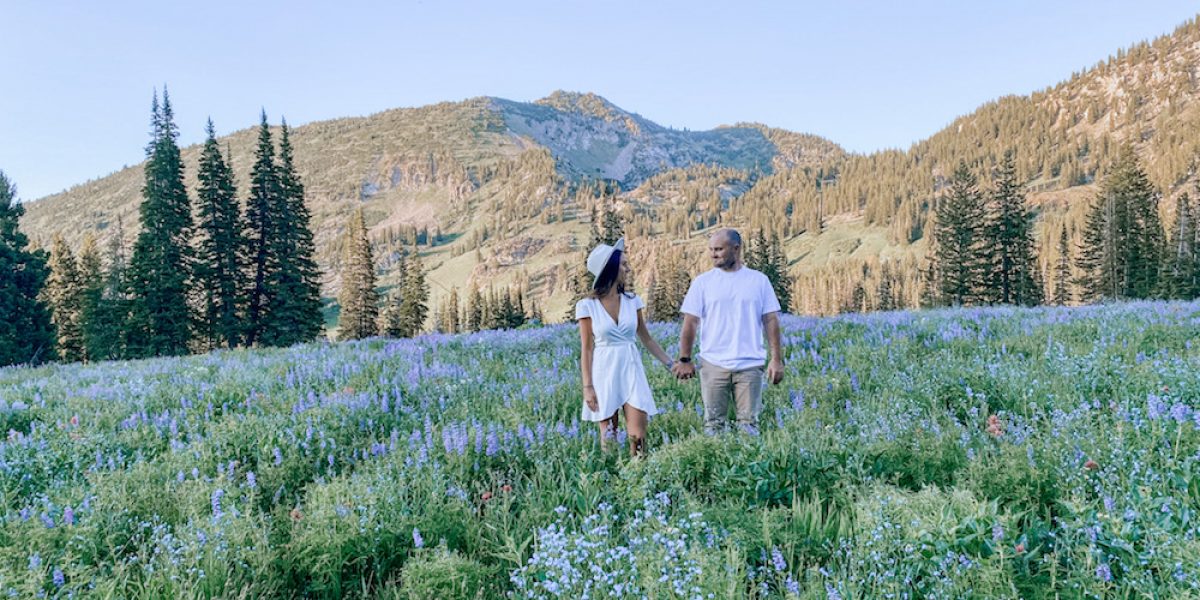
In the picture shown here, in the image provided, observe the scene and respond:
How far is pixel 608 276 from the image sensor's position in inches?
208

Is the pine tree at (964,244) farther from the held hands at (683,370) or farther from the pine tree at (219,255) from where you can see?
the pine tree at (219,255)

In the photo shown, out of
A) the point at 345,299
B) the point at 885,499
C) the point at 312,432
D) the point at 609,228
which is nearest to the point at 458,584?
the point at 885,499

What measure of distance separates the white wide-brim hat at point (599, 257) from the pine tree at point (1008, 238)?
67.1m

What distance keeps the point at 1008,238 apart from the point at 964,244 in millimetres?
4838

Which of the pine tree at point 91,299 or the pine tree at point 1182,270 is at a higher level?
the pine tree at point 91,299

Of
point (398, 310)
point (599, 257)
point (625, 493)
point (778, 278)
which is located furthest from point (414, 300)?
point (625, 493)

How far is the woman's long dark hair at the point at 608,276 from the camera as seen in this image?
5.26m

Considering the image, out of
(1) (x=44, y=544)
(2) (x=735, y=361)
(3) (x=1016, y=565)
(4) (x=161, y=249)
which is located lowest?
(3) (x=1016, y=565)

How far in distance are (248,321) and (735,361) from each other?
157 ft

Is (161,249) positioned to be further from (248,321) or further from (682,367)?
(682,367)

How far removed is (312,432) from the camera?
5227mm

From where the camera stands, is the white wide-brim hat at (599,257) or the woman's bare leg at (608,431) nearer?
the woman's bare leg at (608,431)

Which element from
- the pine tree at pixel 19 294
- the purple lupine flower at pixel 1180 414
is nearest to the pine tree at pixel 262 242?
the pine tree at pixel 19 294

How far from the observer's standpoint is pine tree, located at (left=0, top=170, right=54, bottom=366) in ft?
133
